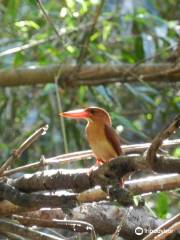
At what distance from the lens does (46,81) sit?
4.87 m

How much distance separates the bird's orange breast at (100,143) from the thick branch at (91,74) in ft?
4.24

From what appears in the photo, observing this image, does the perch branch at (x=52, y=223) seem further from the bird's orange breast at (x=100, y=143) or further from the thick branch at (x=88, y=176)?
→ the bird's orange breast at (x=100, y=143)

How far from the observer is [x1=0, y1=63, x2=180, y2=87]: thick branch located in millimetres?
4754

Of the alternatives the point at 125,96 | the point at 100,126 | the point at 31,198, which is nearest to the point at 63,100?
the point at 125,96

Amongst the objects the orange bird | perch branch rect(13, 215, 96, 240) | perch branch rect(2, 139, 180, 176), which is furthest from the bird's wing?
perch branch rect(13, 215, 96, 240)

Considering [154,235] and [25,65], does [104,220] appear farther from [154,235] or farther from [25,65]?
[25,65]

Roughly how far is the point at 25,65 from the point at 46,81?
0.31 m

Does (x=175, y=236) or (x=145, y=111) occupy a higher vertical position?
(x=145, y=111)

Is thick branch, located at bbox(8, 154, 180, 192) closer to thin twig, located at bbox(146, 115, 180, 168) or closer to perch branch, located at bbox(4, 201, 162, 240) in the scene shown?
thin twig, located at bbox(146, 115, 180, 168)

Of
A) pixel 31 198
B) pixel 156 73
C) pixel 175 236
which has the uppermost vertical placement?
pixel 156 73

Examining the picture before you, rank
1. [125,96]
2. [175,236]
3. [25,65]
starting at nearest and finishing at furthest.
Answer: [175,236] < [25,65] < [125,96]

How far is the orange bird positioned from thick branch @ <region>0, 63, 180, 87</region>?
1261mm

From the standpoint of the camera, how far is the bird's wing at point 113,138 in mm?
3246

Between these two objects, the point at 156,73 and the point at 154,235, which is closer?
the point at 154,235
